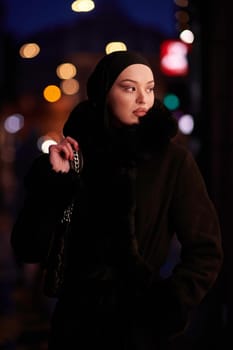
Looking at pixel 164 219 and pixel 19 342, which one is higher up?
pixel 164 219

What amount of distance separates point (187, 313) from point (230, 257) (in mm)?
2392

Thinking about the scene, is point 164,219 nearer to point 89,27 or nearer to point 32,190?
point 32,190

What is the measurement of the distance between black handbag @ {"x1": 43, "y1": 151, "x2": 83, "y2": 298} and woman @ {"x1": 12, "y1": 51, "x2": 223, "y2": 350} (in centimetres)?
2

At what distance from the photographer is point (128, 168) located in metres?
2.22

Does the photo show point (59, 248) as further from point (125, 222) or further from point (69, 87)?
point (69, 87)

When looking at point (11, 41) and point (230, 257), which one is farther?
point (11, 41)

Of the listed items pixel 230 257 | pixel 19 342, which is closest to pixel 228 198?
pixel 230 257

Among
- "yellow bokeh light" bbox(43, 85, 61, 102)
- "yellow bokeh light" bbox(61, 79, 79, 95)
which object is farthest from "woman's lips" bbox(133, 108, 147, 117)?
"yellow bokeh light" bbox(61, 79, 79, 95)

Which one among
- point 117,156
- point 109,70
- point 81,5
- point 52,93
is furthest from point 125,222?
point 52,93

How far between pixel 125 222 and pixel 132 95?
→ 474 mm

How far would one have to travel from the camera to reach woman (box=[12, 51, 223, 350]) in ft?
7.07

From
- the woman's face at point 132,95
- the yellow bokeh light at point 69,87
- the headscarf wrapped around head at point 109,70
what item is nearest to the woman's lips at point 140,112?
the woman's face at point 132,95

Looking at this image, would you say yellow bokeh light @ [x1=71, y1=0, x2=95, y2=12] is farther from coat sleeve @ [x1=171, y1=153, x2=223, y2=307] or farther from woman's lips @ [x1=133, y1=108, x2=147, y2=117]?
coat sleeve @ [x1=171, y1=153, x2=223, y2=307]

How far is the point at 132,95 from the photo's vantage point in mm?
2305
